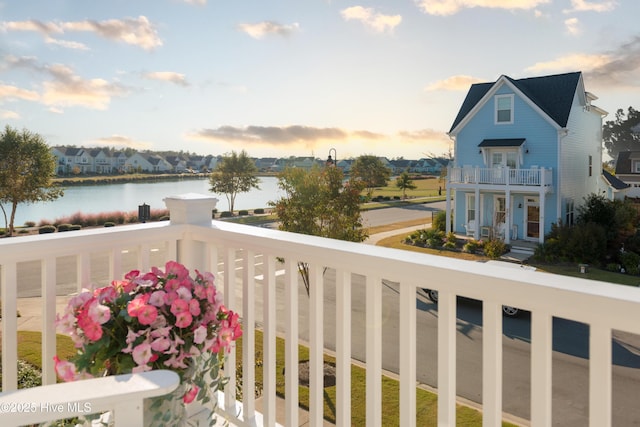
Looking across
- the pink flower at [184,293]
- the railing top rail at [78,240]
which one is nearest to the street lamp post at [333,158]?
the railing top rail at [78,240]

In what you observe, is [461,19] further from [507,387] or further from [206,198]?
[206,198]

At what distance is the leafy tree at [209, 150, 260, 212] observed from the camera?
61.0ft

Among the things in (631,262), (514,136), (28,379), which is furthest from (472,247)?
(28,379)

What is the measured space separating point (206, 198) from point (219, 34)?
10.1 metres

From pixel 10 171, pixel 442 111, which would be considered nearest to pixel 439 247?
pixel 442 111

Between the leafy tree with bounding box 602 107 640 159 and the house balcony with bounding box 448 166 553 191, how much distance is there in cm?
841

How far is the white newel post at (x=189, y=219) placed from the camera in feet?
5.69

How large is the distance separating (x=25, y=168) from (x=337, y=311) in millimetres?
11289

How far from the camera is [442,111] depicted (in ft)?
52.7

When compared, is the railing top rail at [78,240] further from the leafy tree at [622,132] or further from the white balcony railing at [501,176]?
the leafy tree at [622,132]

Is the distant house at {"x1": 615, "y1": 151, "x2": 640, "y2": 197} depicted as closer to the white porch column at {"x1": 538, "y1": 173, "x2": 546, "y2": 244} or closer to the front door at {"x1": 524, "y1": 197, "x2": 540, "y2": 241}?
the front door at {"x1": 524, "y1": 197, "x2": 540, "y2": 241}

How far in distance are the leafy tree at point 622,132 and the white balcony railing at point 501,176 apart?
8.41 meters

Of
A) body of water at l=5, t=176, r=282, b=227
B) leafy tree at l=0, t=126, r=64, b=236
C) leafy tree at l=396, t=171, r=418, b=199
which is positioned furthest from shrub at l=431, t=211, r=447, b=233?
leafy tree at l=0, t=126, r=64, b=236

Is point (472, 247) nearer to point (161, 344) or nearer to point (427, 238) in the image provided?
point (427, 238)
